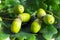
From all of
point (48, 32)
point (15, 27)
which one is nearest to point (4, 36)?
point (15, 27)

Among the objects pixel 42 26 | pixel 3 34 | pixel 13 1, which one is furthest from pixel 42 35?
pixel 13 1

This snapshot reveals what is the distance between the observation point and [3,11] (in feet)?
2.42

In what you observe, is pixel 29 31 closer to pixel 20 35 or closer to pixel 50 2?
pixel 20 35

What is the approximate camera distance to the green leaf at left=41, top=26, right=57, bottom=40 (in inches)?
24.8

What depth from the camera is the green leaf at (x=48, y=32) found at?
24.8 inches

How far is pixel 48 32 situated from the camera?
0.64 metres

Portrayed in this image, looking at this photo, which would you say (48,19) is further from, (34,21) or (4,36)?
(4,36)

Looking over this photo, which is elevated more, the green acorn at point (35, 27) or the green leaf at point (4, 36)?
the green acorn at point (35, 27)

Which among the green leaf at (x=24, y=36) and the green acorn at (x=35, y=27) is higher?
the green acorn at (x=35, y=27)

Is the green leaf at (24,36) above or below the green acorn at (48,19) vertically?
below

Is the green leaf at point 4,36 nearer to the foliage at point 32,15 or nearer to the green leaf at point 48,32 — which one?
the foliage at point 32,15

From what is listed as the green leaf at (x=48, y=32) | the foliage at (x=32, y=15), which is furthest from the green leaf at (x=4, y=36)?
the green leaf at (x=48, y=32)

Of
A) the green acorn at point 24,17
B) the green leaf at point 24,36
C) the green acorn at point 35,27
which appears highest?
the green acorn at point 24,17

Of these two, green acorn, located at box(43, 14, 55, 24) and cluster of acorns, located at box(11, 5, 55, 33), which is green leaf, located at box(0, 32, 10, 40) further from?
green acorn, located at box(43, 14, 55, 24)
